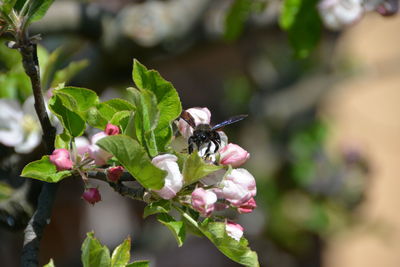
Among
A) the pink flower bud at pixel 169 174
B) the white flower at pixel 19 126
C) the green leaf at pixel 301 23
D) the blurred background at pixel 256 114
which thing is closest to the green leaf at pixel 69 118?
the pink flower bud at pixel 169 174

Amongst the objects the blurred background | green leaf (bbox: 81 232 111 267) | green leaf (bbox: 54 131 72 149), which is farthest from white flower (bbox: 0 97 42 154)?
green leaf (bbox: 81 232 111 267)

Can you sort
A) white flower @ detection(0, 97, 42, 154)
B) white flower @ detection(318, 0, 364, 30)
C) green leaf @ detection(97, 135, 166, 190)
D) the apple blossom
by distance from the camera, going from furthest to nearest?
1. white flower @ detection(318, 0, 364, 30)
2. white flower @ detection(0, 97, 42, 154)
3. the apple blossom
4. green leaf @ detection(97, 135, 166, 190)

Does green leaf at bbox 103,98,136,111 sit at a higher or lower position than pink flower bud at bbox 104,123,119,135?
higher

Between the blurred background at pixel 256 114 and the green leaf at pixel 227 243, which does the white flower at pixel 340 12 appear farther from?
the green leaf at pixel 227 243

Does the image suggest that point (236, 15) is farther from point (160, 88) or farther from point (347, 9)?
point (160, 88)

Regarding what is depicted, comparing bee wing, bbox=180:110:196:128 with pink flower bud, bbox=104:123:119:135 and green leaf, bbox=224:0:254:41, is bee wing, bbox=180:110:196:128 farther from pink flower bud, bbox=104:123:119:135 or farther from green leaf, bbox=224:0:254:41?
green leaf, bbox=224:0:254:41

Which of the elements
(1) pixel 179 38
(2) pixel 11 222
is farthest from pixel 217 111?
(2) pixel 11 222
